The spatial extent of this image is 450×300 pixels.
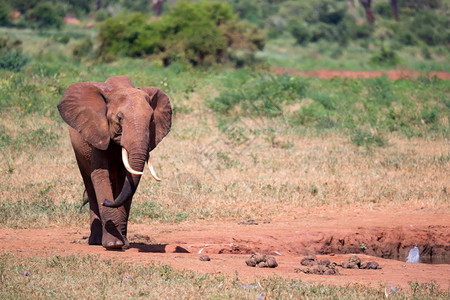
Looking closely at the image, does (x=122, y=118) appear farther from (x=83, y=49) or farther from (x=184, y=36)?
(x=83, y=49)

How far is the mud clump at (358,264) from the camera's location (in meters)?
7.16

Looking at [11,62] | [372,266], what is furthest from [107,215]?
[11,62]

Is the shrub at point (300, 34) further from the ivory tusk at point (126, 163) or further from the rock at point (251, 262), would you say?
the ivory tusk at point (126, 163)

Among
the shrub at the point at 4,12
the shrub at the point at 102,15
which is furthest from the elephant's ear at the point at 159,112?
the shrub at the point at 102,15

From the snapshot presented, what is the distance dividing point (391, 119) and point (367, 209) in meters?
6.40

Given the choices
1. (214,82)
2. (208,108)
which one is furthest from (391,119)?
(214,82)

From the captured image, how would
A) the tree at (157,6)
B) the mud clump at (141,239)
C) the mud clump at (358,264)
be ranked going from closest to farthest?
1. the mud clump at (358,264)
2. the mud clump at (141,239)
3. the tree at (157,6)

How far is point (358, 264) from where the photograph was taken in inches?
285

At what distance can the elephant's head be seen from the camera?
6617 mm

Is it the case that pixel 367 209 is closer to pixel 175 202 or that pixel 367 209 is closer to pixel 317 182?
pixel 317 182

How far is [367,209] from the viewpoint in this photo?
32.3 feet

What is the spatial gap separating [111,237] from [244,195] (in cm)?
330

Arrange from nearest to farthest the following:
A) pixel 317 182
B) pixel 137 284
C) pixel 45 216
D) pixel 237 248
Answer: pixel 137 284, pixel 237 248, pixel 45 216, pixel 317 182

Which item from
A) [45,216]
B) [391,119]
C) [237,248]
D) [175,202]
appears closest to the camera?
[237,248]
